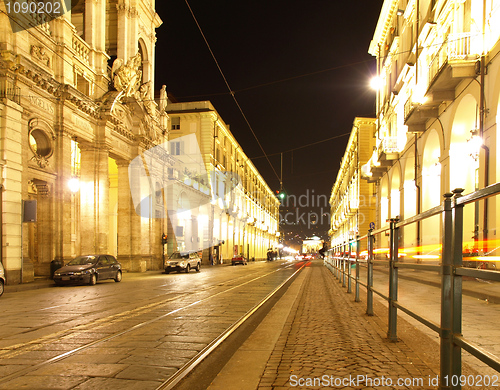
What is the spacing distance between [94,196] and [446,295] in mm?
24186

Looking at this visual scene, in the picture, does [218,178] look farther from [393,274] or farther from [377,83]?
[393,274]

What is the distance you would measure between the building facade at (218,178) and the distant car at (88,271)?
71.9ft

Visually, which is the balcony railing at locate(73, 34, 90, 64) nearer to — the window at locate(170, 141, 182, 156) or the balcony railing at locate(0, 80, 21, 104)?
the balcony railing at locate(0, 80, 21, 104)

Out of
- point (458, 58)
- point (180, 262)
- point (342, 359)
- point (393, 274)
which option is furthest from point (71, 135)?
point (342, 359)

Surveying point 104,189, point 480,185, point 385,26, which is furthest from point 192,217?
point 480,185

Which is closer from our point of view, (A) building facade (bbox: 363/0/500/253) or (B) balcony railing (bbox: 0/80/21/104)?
(A) building facade (bbox: 363/0/500/253)

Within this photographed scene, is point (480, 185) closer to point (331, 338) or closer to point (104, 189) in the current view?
point (331, 338)

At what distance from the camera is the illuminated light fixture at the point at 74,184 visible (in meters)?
22.6

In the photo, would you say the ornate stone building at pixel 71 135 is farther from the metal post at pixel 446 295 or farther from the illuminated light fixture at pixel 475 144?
the illuminated light fixture at pixel 475 144

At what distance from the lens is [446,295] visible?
3.37 meters

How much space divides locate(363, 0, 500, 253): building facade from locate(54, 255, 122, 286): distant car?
51.7 feet

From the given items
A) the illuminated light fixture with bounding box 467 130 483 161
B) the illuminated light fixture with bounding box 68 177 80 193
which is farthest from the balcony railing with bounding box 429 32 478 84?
the illuminated light fixture with bounding box 68 177 80 193

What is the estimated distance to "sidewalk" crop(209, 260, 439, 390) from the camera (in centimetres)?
434

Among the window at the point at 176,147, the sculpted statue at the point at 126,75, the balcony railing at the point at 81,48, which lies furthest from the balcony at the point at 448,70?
the window at the point at 176,147
